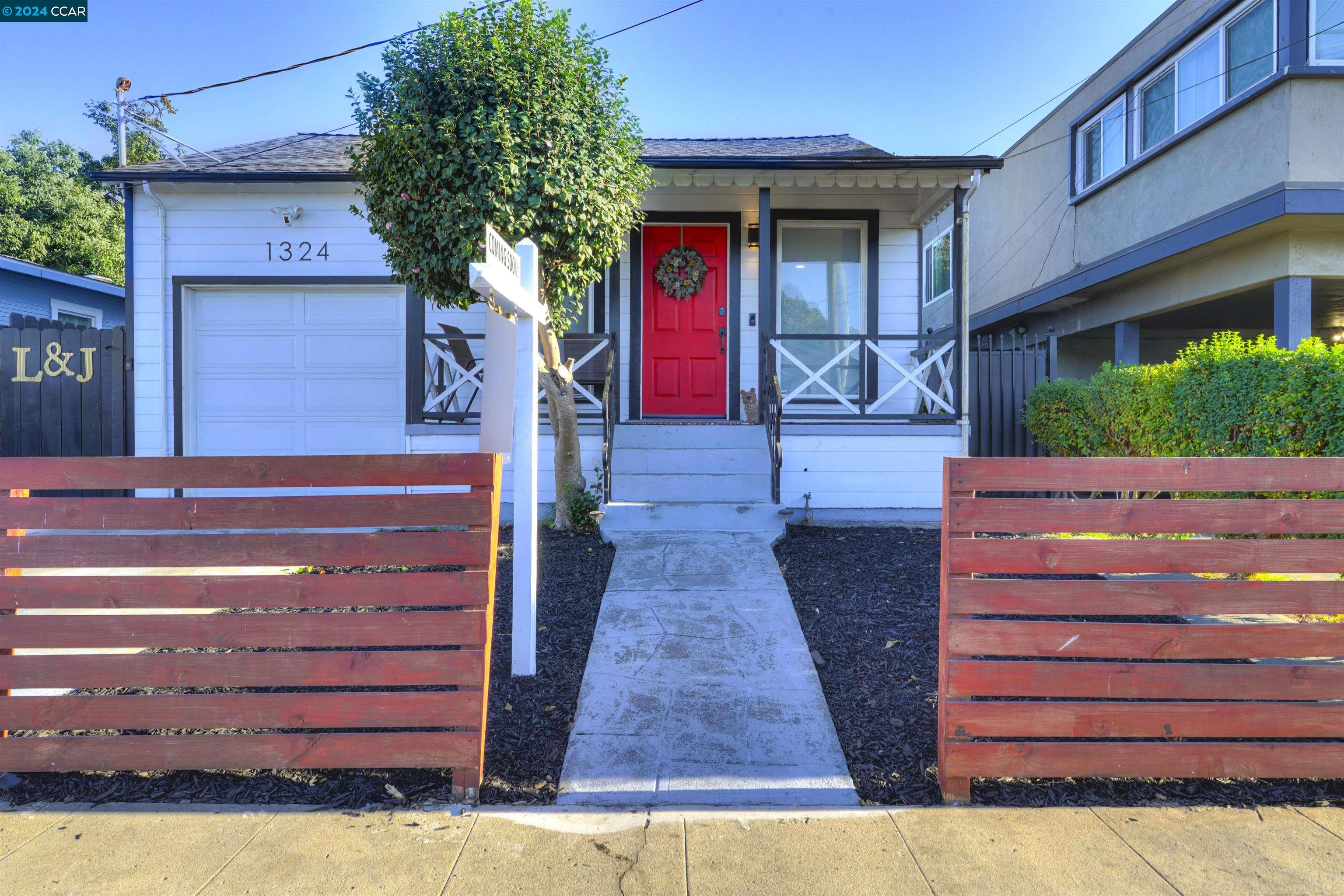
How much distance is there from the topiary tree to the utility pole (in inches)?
735

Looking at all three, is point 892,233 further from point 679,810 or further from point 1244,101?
point 679,810

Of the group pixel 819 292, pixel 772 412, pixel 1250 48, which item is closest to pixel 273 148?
pixel 819 292

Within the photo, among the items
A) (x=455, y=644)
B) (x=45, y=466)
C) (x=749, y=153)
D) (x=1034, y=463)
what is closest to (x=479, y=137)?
(x=45, y=466)

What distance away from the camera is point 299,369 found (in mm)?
7449

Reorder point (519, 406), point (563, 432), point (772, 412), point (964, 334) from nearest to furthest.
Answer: point (519, 406)
point (563, 432)
point (772, 412)
point (964, 334)

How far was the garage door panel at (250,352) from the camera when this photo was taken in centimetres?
743

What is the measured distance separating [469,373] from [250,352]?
244 cm

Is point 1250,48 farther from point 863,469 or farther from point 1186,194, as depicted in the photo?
point 863,469

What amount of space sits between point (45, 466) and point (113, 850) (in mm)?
1226

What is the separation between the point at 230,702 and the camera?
239cm

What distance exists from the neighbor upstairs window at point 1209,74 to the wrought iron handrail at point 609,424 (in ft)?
22.1

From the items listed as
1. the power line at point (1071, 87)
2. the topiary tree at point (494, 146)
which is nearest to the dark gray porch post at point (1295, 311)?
the power line at point (1071, 87)

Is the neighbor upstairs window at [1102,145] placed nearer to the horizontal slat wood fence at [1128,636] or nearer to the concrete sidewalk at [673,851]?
the horizontal slat wood fence at [1128,636]

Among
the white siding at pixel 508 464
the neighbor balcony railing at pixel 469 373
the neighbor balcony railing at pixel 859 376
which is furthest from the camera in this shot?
the neighbor balcony railing at pixel 859 376
